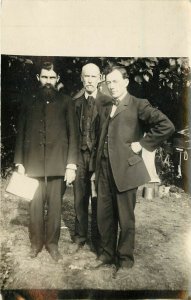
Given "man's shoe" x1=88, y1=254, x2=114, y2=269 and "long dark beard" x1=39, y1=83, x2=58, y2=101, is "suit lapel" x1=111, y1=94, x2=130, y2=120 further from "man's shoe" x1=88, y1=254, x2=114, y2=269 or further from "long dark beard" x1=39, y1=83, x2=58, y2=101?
"man's shoe" x1=88, y1=254, x2=114, y2=269

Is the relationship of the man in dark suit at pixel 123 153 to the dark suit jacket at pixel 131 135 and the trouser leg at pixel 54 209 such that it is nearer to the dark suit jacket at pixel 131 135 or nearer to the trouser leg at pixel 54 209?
the dark suit jacket at pixel 131 135

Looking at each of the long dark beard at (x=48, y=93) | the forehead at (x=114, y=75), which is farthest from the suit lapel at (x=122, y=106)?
the long dark beard at (x=48, y=93)

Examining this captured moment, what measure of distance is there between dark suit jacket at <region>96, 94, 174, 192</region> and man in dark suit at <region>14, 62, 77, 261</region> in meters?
0.21

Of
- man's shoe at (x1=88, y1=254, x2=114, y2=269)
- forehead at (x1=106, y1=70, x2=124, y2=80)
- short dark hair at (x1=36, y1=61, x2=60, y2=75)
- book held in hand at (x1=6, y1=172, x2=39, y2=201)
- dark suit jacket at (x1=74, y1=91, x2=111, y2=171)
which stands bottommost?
man's shoe at (x1=88, y1=254, x2=114, y2=269)

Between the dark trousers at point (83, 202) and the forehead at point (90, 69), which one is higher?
the forehead at point (90, 69)

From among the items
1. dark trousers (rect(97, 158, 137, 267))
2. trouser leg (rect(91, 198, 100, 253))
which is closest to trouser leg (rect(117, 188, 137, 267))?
dark trousers (rect(97, 158, 137, 267))

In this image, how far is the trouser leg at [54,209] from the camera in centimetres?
195

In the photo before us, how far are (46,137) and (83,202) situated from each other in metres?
0.38

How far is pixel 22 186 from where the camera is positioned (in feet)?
6.31

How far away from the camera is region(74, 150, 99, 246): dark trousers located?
6.42ft

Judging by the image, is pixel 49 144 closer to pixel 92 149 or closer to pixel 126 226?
pixel 92 149

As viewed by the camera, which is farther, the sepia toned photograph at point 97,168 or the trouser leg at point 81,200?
the trouser leg at point 81,200
